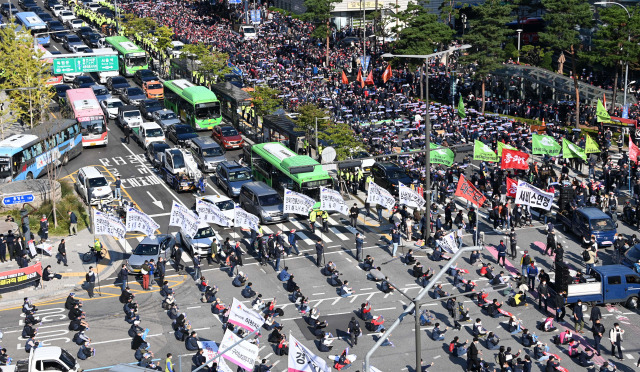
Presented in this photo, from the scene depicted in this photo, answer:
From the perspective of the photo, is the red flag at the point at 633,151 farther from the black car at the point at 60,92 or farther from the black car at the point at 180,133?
the black car at the point at 60,92

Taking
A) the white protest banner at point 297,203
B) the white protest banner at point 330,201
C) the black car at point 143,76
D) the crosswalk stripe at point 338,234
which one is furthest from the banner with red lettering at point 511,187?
the black car at point 143,76

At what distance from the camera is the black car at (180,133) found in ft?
204

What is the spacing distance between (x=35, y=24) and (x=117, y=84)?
3058 cm

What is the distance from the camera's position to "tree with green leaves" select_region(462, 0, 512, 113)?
71.1 m

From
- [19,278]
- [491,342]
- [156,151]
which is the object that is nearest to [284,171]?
[156,151]

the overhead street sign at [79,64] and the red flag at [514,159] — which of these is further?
the overhead street sign at [79,64]

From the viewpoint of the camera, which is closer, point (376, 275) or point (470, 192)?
point (376, 275)

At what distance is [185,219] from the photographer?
4266cm

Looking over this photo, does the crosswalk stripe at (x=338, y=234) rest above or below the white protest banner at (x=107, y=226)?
below

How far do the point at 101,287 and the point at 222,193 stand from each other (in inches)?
575

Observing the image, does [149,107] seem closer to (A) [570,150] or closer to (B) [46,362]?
(A) [570,150]

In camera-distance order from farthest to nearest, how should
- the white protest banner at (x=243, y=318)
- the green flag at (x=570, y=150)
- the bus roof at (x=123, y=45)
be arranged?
the bus roof at (x=123, y=45)
the green flag at (x=570, y=150)
the white protest banner at (x=243, y=318)

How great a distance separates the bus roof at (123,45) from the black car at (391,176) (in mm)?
40520

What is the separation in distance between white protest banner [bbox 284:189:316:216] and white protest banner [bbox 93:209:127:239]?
28.3ft
